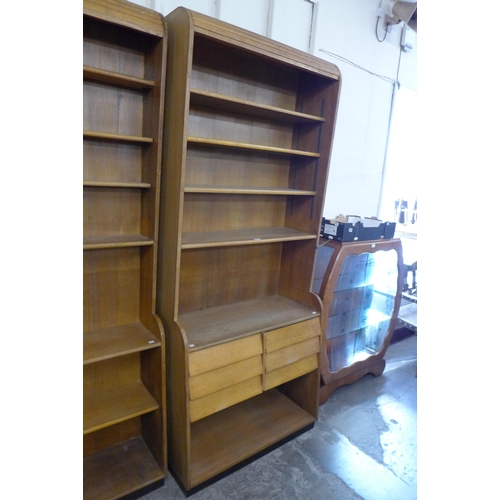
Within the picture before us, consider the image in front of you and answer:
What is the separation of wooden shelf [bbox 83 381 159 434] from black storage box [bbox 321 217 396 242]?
155 centimetres

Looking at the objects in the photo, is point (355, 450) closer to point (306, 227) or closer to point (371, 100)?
point (306, 227)

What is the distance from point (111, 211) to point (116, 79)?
1.95 feet

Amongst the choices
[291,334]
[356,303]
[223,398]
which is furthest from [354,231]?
[223,398]

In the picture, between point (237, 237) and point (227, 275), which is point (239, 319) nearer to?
point (227, 275)

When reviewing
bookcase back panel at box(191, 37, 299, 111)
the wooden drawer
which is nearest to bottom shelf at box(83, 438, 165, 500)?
the wooden drawer

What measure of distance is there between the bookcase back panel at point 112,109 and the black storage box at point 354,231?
141 centimetres

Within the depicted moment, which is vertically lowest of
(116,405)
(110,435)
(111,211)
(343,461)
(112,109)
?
(343,461)

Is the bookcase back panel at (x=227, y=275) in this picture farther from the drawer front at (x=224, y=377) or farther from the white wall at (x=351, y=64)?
the white wall at (x=351, y=64)

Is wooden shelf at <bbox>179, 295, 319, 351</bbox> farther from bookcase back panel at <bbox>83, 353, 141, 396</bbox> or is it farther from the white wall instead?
the white wall

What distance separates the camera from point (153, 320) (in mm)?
1795

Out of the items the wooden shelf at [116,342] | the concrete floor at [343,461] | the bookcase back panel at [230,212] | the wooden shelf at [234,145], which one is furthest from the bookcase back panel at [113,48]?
the concrete floor at [343,461]

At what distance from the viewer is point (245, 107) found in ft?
6.07
